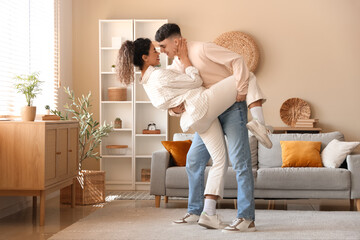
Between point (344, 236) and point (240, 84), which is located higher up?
point (240, 84)

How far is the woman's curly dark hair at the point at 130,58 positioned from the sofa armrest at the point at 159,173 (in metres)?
1.55

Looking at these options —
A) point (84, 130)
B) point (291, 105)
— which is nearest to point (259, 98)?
point (84, 130)

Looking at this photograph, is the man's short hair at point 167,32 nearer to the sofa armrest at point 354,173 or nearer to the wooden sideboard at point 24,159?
the wooden sideboard at point 24,159

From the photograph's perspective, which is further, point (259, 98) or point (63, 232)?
point (63, 232)

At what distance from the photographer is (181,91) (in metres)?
3.53

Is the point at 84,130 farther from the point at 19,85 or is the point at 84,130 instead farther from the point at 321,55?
the point at 321,55

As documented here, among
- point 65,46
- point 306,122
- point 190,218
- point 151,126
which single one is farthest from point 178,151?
point 65,46

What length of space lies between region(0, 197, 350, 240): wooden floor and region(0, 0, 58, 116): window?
96 centimetres

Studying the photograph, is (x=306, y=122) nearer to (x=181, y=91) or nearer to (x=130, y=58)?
(x=181, y=91)

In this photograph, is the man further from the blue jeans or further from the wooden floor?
the wooden floor

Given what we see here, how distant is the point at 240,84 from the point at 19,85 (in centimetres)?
198

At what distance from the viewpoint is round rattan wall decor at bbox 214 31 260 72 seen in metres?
6.48

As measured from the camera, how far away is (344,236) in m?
3.46

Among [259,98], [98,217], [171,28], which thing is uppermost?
[171,28]
